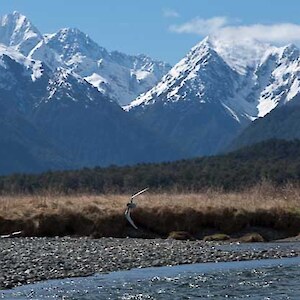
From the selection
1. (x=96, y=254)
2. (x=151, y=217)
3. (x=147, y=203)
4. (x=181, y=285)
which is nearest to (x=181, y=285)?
(x=181, y=285)

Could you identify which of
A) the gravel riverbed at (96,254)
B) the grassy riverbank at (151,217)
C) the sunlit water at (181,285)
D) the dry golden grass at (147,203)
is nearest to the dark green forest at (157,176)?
the dry golden grass at (147,203)

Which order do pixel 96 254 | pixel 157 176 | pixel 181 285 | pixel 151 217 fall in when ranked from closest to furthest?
pixel 181 285 < pixel 96 254 < pixel 151 217 < pixel 157 176

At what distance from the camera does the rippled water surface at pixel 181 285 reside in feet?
81.8

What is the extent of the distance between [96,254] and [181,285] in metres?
8.62

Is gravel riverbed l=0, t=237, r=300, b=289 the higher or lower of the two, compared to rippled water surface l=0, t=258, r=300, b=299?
higher

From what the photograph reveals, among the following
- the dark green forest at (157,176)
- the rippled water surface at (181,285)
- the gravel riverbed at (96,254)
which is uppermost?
the dark green forest at (157,176)

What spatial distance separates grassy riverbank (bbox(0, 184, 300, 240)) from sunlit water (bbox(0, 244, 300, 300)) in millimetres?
14516

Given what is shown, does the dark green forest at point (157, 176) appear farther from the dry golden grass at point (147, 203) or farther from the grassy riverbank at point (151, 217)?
the grassy riverbank at point (151, 217)

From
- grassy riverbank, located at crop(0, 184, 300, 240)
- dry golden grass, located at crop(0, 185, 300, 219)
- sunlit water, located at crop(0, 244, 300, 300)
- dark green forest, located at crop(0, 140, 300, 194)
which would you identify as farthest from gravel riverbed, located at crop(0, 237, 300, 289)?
dark green forest, located at crop(0, 140, 300, 194)

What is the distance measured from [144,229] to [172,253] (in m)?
11.0

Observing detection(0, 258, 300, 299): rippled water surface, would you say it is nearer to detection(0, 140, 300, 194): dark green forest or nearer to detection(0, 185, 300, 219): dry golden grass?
detection(0, 185, 300, 219): dry golden grass

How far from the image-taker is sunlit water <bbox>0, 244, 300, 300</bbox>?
81.8 feet

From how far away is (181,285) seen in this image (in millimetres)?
27219

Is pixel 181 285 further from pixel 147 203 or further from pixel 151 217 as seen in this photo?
pixel 147 203
